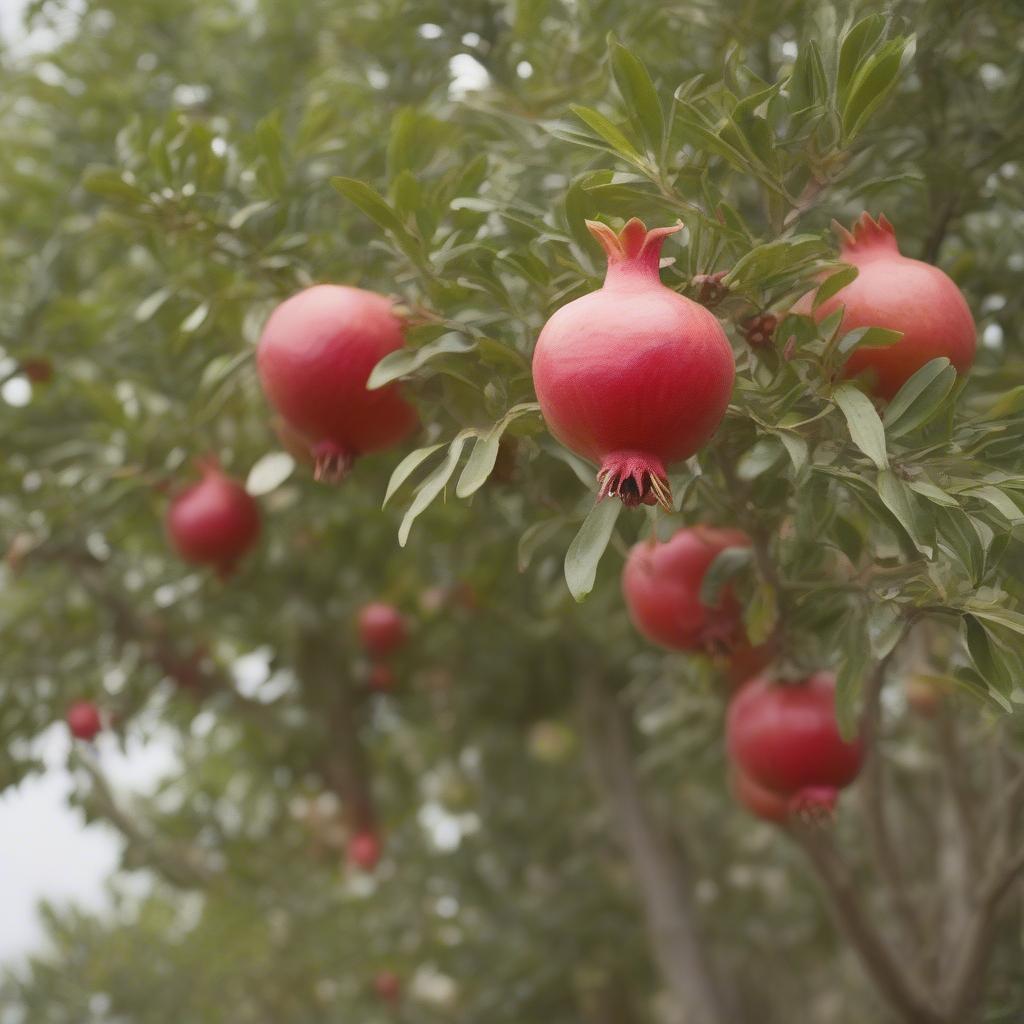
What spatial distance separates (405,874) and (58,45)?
2.75 meters

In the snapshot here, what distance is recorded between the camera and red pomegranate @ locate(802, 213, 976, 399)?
51.9 inches

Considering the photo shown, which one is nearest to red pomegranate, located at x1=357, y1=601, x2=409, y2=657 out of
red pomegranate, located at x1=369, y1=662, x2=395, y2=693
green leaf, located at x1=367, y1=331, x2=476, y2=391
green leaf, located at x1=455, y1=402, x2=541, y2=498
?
red pomegranate, located at x1=369, y1=662, x2=395, y2=693

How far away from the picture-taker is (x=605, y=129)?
4.22 feet

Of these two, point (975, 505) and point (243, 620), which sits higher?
point (975, 505)

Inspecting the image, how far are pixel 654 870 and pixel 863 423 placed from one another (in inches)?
93.6

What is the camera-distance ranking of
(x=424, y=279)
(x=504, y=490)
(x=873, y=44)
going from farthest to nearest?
(x=504, y=490) < (x=424, y=279) < (x=873, y=44)

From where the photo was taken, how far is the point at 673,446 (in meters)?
1.13

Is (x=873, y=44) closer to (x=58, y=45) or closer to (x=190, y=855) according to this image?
(x=58, y=45)

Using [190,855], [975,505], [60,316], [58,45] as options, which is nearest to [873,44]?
[975,505]

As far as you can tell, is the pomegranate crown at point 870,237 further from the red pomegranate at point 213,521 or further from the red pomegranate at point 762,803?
the red pomegranate at point 213,521

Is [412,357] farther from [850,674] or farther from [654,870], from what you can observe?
[654,870]

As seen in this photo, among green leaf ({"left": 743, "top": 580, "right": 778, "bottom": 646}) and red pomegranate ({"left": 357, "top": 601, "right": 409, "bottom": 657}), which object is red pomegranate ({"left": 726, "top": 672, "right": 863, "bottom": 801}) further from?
red pomegranate ({"left": 357, "top": 601, "right": 409, "bottom": 657})

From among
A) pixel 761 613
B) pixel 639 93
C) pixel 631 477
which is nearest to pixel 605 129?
pixel 639 93

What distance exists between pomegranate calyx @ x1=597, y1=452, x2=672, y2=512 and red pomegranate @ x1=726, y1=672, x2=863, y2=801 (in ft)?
2.08
